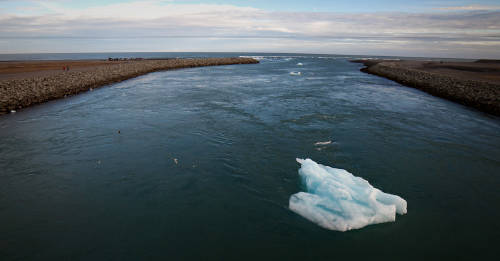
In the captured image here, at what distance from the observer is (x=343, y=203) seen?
19.3 ft

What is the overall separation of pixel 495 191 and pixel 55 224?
37.8 feet

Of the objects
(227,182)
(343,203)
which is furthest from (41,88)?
(343,203)

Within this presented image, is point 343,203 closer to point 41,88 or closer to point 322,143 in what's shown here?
point 322,143

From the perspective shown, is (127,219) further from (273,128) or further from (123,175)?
(273,128)

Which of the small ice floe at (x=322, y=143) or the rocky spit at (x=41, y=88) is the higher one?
the rocky spit at (x=41, y=88)

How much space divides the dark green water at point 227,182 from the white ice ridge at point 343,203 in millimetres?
205

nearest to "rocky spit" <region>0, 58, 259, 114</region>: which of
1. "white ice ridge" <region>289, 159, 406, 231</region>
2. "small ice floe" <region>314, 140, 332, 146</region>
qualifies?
"small ice floe" <region>314, 140, 332, 146</region>

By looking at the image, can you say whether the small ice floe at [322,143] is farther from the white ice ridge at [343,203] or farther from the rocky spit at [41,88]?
the rocky spit at [41,88]

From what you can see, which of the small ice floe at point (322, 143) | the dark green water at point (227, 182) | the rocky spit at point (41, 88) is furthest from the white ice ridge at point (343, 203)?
the rocky spit at point (41, 88)

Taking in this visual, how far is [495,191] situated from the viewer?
7.12 m

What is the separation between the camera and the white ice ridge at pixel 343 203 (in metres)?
5.64

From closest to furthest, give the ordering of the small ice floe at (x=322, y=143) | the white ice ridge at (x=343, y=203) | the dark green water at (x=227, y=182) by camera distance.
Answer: the dark green water at (x=227, y=182), the white ice ridge at (x=343, y=203), the small ice floe at (x=322, y=143)

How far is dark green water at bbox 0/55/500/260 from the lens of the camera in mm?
5133

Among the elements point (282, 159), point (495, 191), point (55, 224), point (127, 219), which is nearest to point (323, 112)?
point (282, 159)
